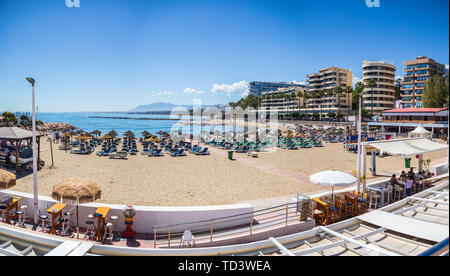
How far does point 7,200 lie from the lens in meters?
6.39

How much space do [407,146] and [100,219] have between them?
931 cm

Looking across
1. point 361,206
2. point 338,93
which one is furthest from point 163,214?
point 338,93

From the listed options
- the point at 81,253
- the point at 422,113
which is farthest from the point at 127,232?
the point at 422,113

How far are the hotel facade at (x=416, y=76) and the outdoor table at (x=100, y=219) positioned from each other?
74.8 meters

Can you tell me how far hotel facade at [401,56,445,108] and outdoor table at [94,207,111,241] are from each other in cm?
7475

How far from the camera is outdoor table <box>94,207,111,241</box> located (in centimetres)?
543

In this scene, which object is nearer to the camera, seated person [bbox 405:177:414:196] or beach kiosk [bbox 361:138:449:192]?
beach kiosk [bbox 361:138:449:192]

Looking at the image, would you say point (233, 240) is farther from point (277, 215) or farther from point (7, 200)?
point (7, 200)

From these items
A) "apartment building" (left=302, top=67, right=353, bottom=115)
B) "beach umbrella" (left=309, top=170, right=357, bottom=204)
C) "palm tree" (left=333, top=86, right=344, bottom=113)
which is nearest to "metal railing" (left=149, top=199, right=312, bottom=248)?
"beach umbrella" (left=309, top=170, right=357, bottom=204)

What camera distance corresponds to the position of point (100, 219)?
5.54m

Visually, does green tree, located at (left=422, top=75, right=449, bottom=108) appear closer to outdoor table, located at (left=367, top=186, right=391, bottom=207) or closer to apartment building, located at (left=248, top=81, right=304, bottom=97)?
outdoor table, located at (left=367, top=186, right=391, bottom=207)

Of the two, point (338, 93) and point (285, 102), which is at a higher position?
point (338, 93)

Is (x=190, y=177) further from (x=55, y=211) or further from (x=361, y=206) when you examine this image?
(x=361, y=206)
